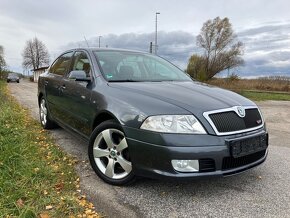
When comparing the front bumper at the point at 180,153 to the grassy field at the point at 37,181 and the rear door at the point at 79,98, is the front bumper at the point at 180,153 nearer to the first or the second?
the grassy field at the point at 37,181

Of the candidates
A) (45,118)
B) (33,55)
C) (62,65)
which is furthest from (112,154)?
(33,55)

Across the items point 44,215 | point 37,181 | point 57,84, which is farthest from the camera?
point 57,84

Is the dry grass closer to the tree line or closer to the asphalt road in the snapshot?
the tree line

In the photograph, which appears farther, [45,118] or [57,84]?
[45,118]

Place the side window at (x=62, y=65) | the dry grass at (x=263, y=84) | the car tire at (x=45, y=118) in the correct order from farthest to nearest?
the dry grass at (x=263, y=84) < the car tire at (x=45, y=118) < the side window at (x=62, y=65)

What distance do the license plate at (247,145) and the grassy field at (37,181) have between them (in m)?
1.46

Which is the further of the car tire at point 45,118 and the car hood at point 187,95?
the car tire at point 45,118

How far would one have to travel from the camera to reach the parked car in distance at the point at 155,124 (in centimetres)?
289

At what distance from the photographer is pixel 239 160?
3086 mm

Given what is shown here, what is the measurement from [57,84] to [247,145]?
3399 millimetres

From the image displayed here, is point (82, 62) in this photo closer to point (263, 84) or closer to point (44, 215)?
point (44, 215)

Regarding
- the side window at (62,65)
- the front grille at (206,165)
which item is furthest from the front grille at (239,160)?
the side window at (62,65)

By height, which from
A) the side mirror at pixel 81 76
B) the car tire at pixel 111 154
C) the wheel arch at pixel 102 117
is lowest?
the car tire at pixel 111 154

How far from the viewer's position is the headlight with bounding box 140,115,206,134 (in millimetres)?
2891
